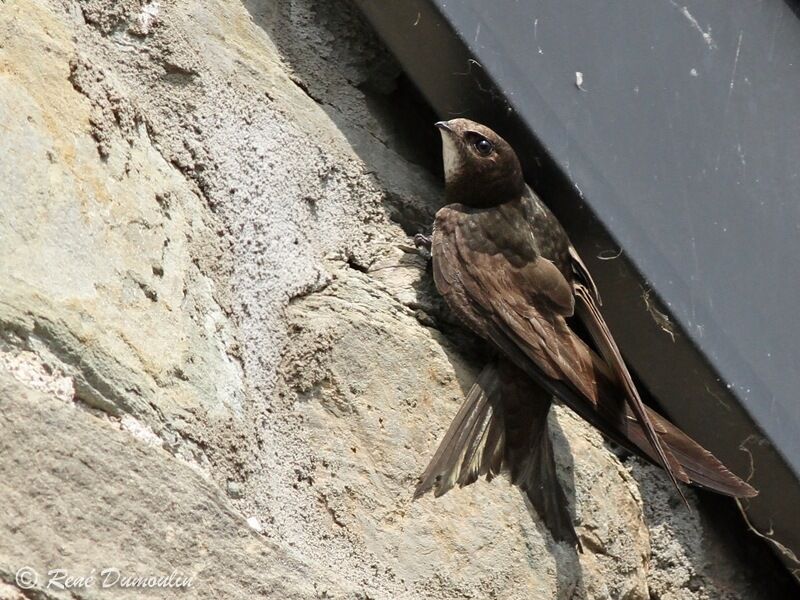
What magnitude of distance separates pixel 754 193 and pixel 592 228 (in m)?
0.40

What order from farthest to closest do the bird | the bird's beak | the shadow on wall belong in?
the bird's beak < the shadow on wall < the bird

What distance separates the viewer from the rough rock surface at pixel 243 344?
1.41 metres

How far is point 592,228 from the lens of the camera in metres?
2.38

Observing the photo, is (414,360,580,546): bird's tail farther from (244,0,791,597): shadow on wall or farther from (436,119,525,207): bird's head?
(436,119,525,207): bird's head

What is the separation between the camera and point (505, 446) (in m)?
2.32

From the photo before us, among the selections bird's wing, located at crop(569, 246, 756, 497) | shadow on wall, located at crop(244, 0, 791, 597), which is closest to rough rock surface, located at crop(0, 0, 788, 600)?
shadow on wall, located at crop(244, 0, 791, 597)

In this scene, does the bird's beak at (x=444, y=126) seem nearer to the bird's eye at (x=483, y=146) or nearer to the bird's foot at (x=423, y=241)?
the bird's eye at (x=483, y=146)

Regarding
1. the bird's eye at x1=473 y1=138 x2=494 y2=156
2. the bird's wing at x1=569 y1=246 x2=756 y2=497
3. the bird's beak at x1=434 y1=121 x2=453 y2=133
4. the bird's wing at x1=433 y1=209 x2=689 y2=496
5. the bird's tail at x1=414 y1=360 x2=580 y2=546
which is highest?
the bird's eye at x1=473 y1=138 x2=494 y2=156

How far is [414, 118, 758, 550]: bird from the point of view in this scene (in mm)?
2184

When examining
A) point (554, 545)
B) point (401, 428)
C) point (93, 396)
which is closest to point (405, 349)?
point (401, 428)

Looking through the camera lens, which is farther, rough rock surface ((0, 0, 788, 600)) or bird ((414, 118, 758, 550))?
bird ((414, 118, 758, 550))

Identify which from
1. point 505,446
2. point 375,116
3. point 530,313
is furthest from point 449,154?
point 505,446

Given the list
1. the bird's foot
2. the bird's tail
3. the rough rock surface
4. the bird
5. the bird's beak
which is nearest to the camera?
the rough rock surface

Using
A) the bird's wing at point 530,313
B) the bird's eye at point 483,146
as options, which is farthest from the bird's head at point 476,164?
the bird's wing at point 530,313
